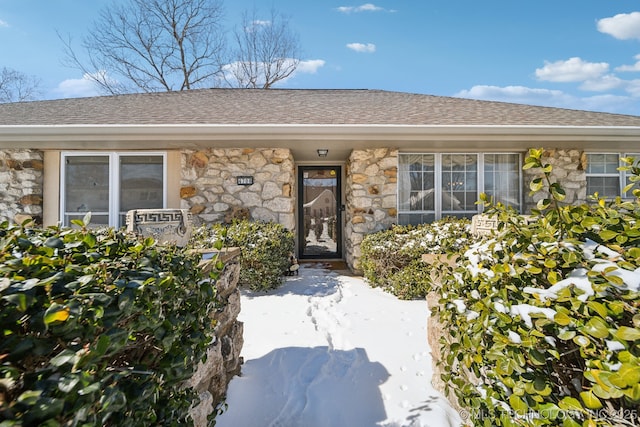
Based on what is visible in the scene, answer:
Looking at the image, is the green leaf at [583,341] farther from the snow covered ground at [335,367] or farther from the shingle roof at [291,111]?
the shingle roof at [291,111]

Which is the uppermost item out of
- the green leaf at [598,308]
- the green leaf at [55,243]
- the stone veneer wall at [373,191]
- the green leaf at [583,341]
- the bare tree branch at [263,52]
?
the bare tree branch at [263,52]

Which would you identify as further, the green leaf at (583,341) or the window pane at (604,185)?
the window pane at (604,185)

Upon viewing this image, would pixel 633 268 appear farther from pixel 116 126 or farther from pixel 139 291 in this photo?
pixel 116 126

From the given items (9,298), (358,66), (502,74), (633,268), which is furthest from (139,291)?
(358,66)

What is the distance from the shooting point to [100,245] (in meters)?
1.10

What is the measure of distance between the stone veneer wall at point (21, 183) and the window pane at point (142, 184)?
150 centimetres

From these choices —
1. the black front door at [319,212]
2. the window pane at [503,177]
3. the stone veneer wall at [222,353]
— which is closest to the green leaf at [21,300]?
the stone veneer wall at [222,353]

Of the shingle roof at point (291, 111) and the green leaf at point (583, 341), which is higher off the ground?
the shingle roof at point (291, 111)

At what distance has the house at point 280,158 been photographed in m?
4.84

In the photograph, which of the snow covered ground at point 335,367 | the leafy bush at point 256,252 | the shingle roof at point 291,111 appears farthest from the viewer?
the shingle roof at point 291,111

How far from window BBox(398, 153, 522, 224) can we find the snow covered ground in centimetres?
232

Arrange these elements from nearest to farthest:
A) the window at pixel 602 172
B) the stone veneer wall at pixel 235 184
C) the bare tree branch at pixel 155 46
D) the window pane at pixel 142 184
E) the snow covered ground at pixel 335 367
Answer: the snow covered ground at pixel 335 367, the stone veneer wall at pixel 235 184, the window pane at pixel 142 184, the window at pixel 602 172, the bare tree branch at pixel 155 46

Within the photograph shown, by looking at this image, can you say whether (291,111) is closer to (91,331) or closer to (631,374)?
(91,331)

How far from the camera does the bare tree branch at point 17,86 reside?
1412 centimetres
